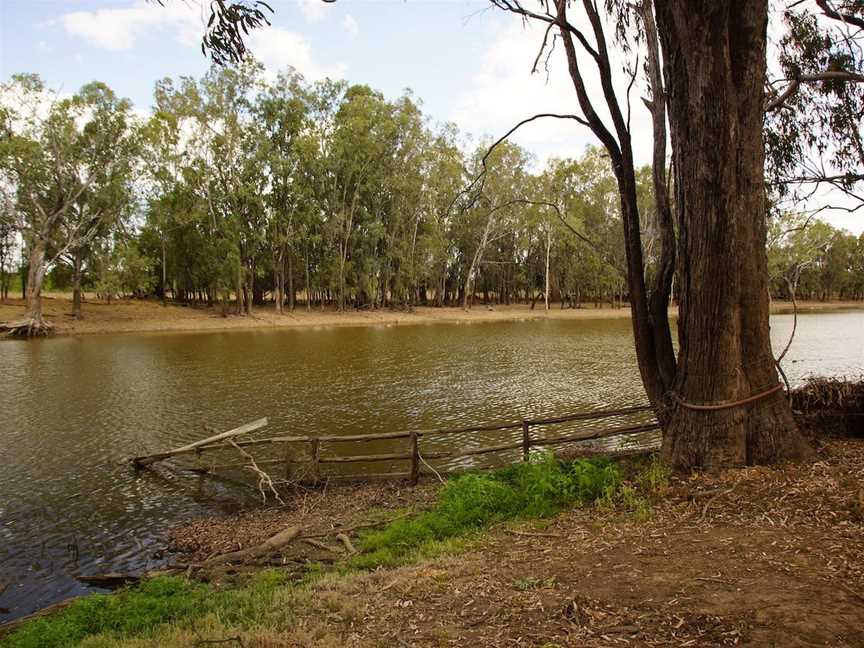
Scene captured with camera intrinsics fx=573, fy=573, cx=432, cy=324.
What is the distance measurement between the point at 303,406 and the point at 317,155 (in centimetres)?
3680

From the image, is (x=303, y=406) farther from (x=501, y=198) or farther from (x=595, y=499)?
(x=501, y=198)

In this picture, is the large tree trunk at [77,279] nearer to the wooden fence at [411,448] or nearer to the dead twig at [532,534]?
the wooden fence at [411,448]

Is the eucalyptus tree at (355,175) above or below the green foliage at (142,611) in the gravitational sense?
above

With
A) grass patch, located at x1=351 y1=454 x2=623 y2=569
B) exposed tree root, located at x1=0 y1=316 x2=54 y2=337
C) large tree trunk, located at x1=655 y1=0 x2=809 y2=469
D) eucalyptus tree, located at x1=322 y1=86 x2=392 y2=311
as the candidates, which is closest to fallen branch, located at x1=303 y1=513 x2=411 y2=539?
grass patch, located at x1=351 y1=454 x2=623 y2=569

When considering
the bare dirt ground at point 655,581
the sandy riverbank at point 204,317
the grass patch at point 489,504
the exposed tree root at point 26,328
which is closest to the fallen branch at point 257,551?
the grass patch at point 489,504

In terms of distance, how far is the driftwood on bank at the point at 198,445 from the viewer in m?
10.2

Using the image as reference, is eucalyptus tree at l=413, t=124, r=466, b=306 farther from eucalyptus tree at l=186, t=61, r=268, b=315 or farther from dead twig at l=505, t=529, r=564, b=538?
dead twig at l=505, t=529, r=564, b=538

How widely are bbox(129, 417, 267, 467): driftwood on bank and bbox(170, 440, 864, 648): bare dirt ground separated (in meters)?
5.24

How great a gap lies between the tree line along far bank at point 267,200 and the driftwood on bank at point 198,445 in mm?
23883

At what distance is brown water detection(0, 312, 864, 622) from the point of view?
838cm

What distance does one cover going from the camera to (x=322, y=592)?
514 centimetres

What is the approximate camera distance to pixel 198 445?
10.5m

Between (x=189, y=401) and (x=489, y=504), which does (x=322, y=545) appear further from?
(x=189, y=401)

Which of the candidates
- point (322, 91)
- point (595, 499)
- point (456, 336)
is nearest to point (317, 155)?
point (322, 91)
